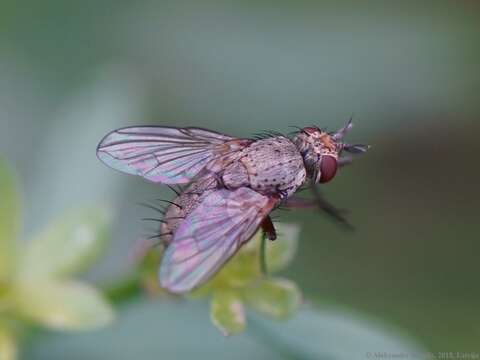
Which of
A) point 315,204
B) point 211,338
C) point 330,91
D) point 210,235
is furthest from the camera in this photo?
point 330,91

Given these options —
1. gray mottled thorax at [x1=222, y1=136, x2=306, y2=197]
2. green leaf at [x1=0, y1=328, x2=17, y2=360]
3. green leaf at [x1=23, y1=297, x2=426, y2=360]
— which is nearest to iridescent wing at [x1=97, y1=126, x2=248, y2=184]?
gray mottled thorax at [x1=222, y1=136, x2=306, y2=197]

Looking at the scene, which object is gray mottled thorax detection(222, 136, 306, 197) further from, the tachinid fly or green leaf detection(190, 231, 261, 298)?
green leaf detection(190, 231, 261, 298)

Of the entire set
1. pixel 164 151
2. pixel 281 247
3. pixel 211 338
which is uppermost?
pixel 164 151

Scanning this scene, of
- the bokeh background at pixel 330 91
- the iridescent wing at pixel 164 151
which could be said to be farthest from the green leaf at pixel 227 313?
the bokeh background at pixel 330 91

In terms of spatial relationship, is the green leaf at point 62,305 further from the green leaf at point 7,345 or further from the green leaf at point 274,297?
the green leaf at point 274,297

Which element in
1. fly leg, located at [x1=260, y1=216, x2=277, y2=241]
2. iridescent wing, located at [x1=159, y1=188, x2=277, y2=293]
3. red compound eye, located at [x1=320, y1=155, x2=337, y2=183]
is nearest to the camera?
iridescent wing, located at [x1=159, y1=188, x2=277, y2=293]

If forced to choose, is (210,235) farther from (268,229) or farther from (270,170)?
(270,170)

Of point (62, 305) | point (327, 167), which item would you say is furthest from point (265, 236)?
point (62, 305)
